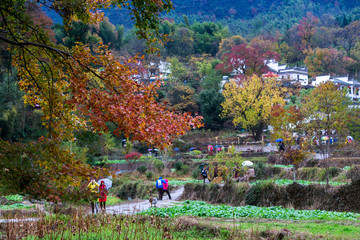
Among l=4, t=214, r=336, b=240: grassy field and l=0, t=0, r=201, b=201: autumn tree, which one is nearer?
l=4, t=214, r=336, b=240: grassy field

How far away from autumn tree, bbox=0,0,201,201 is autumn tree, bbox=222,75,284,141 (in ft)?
120

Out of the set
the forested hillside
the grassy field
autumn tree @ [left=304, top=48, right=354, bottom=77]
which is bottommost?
the grassy field

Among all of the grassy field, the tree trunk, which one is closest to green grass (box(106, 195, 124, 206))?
the grassy field

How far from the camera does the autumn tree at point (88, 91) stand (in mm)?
6867

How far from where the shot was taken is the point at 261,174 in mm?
25266

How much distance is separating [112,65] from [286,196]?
10270 mm

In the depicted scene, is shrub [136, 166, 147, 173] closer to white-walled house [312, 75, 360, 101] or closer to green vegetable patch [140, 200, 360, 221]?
green vegetable patch [140, 200, 360, 221]

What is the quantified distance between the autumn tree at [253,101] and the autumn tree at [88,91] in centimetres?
3664

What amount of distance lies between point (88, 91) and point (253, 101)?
3903cm

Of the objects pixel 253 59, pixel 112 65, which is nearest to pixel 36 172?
pixel 112 65

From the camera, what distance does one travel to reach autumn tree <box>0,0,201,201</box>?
687 cm

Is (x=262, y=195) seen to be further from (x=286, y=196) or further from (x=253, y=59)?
(x=253, y=59)

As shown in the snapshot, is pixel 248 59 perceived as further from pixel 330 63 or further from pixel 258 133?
pixel 330 63

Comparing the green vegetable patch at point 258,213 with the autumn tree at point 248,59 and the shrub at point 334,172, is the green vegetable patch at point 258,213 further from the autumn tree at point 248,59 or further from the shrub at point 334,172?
the autumn tree at point 248,59
